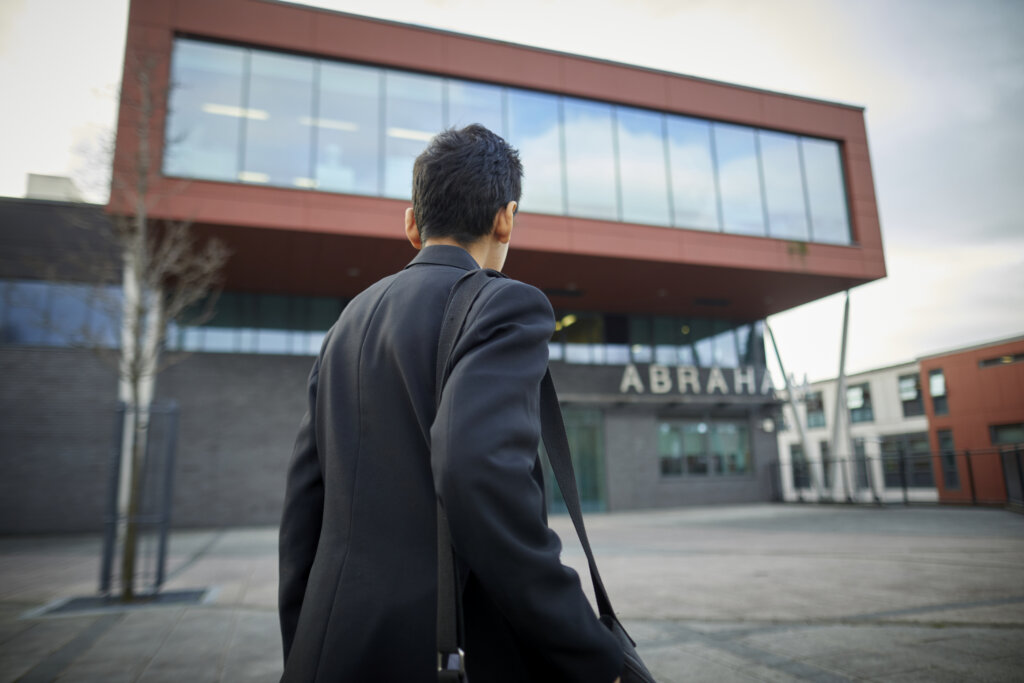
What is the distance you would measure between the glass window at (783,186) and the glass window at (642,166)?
135 inches

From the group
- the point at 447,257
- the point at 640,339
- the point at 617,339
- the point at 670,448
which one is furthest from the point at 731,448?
the point at 447,257

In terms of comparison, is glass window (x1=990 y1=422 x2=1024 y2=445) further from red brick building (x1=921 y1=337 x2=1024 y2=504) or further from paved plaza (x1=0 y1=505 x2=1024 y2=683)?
paved plaza (x1=0 y1=505 x2=1024 y2=683)

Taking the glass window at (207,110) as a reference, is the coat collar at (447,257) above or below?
below

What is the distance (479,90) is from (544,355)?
16006 millimetres

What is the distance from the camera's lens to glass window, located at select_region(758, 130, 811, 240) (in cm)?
1784

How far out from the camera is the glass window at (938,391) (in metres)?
33.8

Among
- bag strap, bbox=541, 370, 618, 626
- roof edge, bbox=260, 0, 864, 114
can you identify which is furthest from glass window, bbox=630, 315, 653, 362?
bag strap, bbox=541, 370, 618, 626

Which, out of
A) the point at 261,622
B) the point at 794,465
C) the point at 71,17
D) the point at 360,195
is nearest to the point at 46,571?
the point at 261,622

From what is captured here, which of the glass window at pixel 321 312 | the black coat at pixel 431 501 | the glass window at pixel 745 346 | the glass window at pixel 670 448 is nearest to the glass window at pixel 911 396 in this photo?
the glass window at pixel 745 346

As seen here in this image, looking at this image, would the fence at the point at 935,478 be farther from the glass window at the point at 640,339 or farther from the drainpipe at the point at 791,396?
the glass window at the point at 640,339

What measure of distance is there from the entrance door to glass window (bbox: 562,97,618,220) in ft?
24.4

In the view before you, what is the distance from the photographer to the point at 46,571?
8.54m

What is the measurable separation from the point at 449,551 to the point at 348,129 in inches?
592

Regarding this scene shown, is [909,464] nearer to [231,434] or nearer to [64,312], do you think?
[231,434]
